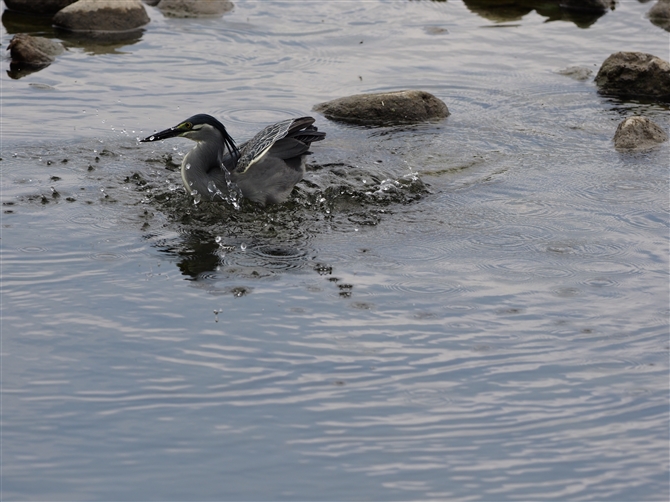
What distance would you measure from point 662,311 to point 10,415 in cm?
467

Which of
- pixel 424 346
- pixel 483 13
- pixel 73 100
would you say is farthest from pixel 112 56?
pixel 424 346

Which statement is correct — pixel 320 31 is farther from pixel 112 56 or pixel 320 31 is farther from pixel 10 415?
pixel 10 415

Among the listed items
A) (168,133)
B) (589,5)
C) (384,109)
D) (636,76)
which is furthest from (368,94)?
(589,5)

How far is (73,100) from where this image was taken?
11.6m

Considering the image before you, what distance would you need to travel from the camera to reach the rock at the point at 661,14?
52.0 feet

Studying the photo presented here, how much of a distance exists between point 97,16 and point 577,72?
704cm

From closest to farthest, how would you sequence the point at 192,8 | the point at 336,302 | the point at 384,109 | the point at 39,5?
the point at 336,302, the point at 384,109, the point at 39,5, the point at 192,8

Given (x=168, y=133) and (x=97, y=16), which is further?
(x=97, y=16)

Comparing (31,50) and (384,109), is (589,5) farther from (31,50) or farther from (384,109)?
(31,50)

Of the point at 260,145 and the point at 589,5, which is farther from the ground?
the point at 589,5

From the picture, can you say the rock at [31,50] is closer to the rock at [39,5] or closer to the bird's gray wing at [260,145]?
the rock at [39,5]

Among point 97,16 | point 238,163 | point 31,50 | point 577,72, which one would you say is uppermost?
point 97,16

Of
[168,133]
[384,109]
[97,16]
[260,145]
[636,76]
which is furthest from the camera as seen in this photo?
[97,16]

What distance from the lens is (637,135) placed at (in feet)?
35.7
